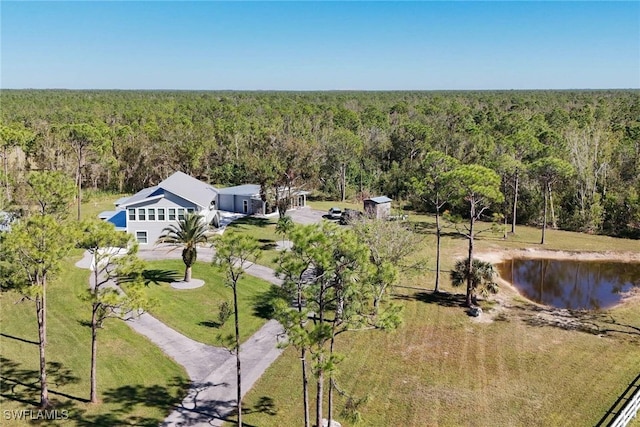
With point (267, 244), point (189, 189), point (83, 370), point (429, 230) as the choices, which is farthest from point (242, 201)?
point (83, 370)

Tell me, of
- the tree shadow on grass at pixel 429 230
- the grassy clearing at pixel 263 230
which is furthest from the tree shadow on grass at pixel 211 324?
the tree shadow on grass at pixel 429 230

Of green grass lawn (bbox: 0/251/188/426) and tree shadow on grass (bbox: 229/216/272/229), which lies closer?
green grass lawn (bbox: 0/251/188/426)

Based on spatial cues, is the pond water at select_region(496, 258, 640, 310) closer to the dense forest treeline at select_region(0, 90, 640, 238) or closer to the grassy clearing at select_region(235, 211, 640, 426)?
the grassy clearing at select_region(235, 211, 640, 426)

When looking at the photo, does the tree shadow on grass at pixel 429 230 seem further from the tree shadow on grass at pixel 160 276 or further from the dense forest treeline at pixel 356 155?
the tree shadow on grass at pixel 160 276

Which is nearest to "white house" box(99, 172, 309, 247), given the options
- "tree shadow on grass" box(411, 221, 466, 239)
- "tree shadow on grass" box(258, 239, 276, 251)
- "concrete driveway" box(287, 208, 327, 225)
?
"tree shadow on grass" box(258, 239, 276, 251)

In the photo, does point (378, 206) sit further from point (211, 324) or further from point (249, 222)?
point (211, 324)
